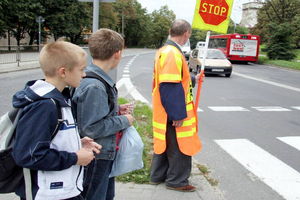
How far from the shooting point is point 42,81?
1.81 m

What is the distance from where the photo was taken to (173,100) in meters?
3.31

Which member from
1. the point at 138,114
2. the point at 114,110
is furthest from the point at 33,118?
the point at 138,114

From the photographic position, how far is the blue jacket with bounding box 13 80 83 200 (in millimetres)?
1675

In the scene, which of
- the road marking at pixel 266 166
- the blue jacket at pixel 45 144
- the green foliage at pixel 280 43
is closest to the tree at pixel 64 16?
the green foliage at pixel 280 43

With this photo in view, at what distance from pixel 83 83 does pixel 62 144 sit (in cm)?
53

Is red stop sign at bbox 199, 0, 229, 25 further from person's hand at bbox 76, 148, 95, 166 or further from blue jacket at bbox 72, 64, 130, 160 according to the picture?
person's hand at bbox 76, 148, 95, 166

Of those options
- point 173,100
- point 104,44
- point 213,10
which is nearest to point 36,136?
point 104,44

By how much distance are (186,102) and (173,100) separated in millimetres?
240

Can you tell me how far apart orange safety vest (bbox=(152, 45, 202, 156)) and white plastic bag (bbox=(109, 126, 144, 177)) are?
3.22 feet

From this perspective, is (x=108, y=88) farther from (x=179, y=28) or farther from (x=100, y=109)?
(x=179, y=28)

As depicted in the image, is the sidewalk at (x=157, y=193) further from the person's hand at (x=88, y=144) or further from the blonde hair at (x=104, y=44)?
the blonde hair at (x=104, y=44)

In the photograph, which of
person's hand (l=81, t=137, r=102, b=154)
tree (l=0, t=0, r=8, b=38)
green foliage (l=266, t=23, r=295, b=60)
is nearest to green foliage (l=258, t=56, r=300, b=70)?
green foliage (l=266, t=23, r=295, b=60)

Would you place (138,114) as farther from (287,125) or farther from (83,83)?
(83,83)

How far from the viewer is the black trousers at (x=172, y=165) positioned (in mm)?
3619
